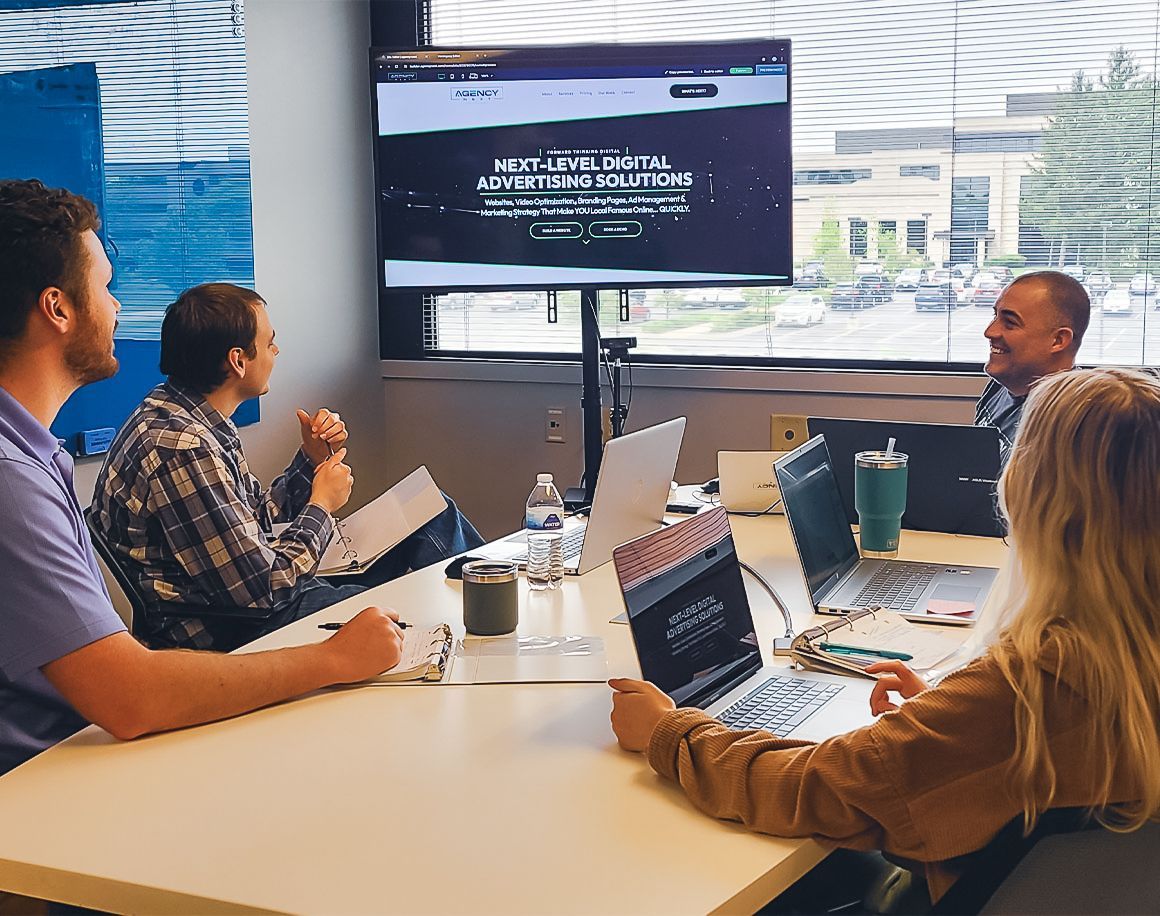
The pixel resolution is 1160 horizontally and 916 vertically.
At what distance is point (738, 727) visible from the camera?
158 cm

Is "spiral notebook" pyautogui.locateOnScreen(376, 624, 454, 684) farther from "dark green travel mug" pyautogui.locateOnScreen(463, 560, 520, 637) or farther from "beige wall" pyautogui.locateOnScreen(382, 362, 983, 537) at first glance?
"beige wall" pyautogui.locateOnScreen(382, 362, 983, 537)

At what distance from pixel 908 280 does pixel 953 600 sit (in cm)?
197

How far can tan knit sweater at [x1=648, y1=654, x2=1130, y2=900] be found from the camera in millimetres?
1240

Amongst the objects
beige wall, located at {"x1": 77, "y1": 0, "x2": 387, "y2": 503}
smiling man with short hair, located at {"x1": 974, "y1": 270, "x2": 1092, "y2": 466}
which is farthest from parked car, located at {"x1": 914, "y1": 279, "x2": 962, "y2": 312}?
beige wall, located at {"x1": 77, "y1": 0, "x2": 387, "y2": 503}

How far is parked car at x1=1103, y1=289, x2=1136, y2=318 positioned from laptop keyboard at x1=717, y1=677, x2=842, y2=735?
245 centimetres

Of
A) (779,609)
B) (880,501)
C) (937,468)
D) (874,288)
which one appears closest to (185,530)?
(779,609)

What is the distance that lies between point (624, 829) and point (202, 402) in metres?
1.73

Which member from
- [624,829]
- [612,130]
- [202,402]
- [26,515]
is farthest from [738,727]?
[612,130]

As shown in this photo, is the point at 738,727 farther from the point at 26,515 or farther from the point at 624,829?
the point at 26,515

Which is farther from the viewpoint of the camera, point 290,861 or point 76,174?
point 76,174

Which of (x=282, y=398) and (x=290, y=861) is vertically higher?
(x=282, y=398)

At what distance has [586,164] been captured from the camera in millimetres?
3672

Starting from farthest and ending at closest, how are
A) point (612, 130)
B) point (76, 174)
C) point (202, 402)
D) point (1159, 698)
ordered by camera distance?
point (612, 130) < point (76, 174) < point (202, 402) < point (1159, 698)

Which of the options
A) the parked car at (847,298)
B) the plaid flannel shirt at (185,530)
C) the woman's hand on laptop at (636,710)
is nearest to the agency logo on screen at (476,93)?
the parked car at (847,298)
